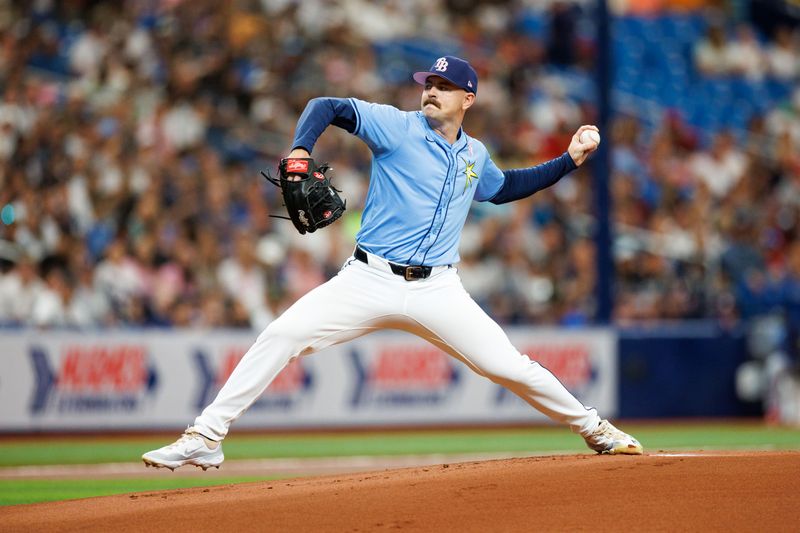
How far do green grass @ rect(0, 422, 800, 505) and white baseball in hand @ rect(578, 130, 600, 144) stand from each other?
4.39 m

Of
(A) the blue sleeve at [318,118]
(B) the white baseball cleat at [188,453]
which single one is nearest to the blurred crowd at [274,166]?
(B) the white baseball cleat at [188,453]

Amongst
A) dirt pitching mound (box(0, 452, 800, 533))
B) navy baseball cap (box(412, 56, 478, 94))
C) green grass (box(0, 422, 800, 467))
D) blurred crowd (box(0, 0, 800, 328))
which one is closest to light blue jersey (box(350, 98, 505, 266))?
navy baseball cap (box(412, 56, 478, 94))

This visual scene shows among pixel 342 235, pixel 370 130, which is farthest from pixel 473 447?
pixel 370 130

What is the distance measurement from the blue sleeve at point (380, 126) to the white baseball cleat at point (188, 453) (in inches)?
69.2

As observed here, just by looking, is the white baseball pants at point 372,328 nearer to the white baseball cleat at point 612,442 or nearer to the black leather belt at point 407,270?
the black leather belt at point 407,270

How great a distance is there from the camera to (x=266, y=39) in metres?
16.9

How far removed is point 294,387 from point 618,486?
8.44m

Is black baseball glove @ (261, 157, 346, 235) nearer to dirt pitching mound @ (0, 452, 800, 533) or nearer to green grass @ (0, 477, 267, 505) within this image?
dirt pitching mound @ (0, 452, 800, 533)

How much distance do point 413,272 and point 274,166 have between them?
9202mm

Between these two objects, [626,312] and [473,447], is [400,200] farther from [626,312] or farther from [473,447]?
[626,312]

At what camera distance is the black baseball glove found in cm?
593

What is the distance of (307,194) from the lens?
6.02 m

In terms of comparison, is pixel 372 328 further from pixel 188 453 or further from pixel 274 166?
pixel 274 166

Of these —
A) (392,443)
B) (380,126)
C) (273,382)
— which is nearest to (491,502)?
(380,126)
